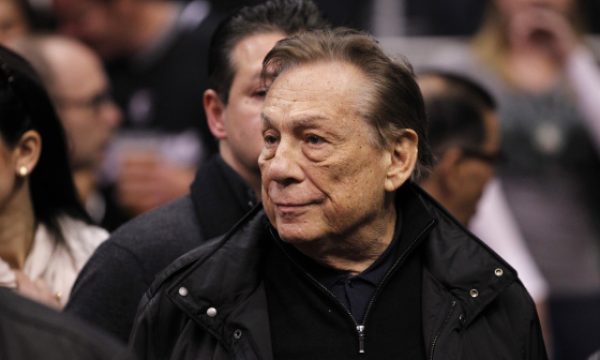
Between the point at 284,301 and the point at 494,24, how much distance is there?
3.39m

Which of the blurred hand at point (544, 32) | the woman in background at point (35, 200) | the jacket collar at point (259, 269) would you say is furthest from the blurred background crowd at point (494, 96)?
the jacket collar at point (259, 269)

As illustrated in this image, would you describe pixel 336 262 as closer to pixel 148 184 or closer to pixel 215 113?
pixel 215 113

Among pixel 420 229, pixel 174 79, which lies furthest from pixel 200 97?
pixel 420 229

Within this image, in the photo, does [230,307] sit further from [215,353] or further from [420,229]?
[420,229]

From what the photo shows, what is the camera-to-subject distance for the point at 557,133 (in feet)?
22.3

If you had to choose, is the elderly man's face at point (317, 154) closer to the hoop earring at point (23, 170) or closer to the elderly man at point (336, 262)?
the elderly man at point (336, 262)

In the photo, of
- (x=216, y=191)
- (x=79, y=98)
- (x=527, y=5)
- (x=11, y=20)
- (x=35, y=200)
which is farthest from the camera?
(x=11, y=20)

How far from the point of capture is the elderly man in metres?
3.68

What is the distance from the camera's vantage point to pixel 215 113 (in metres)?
4.54

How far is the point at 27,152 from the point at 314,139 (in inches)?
40.7

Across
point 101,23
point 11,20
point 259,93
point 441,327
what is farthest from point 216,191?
point 101,23

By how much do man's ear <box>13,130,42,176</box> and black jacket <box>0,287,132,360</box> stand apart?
188 cm

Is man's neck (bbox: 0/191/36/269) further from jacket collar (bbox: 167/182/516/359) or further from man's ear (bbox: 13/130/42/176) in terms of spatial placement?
→ jacket collar (bbox: 167/182/516/359)

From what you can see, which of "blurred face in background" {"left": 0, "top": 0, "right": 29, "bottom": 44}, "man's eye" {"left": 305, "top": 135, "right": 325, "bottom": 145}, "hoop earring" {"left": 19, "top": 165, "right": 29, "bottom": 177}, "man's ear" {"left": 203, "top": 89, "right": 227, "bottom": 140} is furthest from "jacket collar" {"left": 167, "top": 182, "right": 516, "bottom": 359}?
"blurred face in background" {"left": 0, "top": 0, "right": 29, "bottom": 44}
